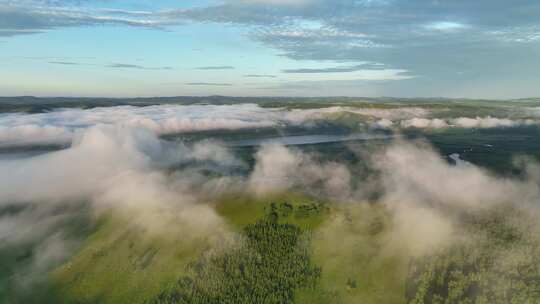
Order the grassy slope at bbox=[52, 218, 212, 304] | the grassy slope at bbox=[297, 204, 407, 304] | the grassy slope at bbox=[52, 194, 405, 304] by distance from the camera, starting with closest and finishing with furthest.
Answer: the grassy slope at bbox=[297, 204, 407, 304] → the grassy slope at bbox=[52, 194, 405, 304] → the grassy slope at bbox=[52, 218, 212, 304]

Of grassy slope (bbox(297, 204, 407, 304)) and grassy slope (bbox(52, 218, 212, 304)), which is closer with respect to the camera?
grassy slope (bbox(297, 204, 407, 304))

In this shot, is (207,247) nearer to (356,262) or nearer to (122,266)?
(122,266)

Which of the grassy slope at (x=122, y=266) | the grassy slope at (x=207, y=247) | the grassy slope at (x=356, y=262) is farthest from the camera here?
the grassy slope at (x=122, y=266)

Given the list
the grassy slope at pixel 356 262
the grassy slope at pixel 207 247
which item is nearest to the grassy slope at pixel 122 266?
the grassy slope at pixel 207 247

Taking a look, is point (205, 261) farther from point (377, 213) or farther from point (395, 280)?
point (377, 213)

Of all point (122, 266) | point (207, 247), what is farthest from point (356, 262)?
point (122, 266)

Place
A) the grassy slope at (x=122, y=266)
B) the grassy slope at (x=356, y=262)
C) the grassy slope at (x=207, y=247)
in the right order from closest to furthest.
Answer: the grassy slope at (x=356, y=262)
the grassy slope at (x=207, y=247)
the grassy slope at (x=122, y=266)

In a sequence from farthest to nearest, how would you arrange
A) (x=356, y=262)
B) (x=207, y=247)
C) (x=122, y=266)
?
(x=207, y=247) → (x=122, y=266) → (x=356, y=262)

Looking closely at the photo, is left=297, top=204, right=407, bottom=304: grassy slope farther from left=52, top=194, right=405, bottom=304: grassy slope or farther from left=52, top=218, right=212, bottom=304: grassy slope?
left=52, top=218, right=212, bottom=304: grassy slope

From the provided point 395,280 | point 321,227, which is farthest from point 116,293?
point 395,280

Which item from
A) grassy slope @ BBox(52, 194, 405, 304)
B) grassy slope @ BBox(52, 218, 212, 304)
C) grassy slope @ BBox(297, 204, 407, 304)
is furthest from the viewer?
grassy slope @ BBox(52, 218, 212, 304)

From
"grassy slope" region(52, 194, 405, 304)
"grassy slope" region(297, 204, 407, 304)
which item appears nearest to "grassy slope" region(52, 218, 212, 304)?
"grassy slope" region(52, 194, 405, 304)

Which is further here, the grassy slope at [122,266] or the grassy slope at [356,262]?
the grassy slope at [122,266]

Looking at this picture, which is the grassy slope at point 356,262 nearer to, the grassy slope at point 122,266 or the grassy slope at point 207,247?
the grassy slope at point 207,247
